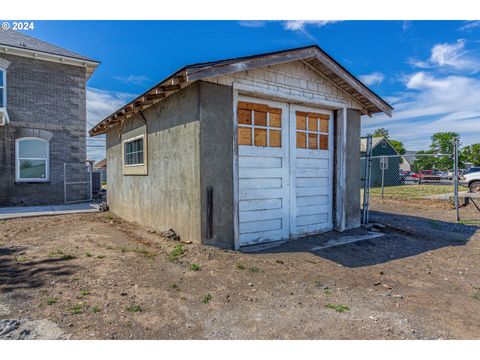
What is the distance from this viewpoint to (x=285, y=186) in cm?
624

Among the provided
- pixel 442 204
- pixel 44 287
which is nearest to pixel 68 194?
pixel 44 287

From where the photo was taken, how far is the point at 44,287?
150 inches

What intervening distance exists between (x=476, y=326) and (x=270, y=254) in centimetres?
293

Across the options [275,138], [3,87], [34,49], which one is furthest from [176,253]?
[34,49]

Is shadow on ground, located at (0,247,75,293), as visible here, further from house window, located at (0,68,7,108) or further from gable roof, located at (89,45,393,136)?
house window, located at (0,68,7,108)

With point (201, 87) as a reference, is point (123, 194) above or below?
below

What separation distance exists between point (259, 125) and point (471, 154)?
69.2 meters

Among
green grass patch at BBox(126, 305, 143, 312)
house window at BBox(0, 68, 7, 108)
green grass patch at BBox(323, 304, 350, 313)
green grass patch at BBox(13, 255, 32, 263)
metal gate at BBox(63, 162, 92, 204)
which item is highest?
house window at BBox(0, 68, 7, 108)

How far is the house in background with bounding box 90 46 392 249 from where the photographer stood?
520 centimetres

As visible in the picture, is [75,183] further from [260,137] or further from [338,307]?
[338,307]

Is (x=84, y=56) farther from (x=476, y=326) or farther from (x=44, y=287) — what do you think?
(x=476, y=326)

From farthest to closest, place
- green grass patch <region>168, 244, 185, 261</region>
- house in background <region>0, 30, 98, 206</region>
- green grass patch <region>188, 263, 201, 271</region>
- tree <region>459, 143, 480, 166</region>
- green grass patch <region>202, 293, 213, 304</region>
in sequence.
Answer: tree <region>459, 143, 480, 166</region> < house in background <region>0, 30, 98, 206</region> < green grass patch <region>168, 244, 185, 261</region> < green grass patch <region>188, 263, 201, 271</region> < green grass patch <region>202, 293, 213, 304</region>

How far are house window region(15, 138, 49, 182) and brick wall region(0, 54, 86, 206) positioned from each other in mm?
190

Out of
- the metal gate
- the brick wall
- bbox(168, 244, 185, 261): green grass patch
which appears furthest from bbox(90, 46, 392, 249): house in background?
the metal gate
